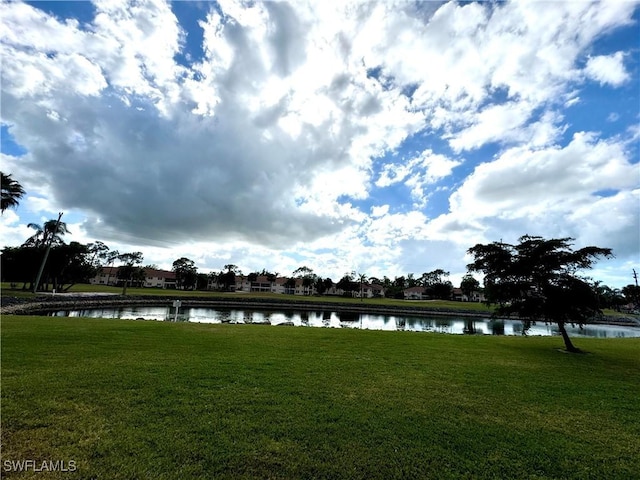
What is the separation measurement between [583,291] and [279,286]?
459ft

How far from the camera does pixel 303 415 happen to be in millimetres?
6059

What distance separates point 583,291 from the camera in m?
14.8

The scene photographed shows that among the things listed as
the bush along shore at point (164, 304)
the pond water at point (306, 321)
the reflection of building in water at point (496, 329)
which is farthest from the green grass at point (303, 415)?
the bush along shore at point (164, 304)

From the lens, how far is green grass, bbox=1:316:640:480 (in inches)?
180

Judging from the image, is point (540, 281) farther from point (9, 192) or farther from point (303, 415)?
point (9, 192)

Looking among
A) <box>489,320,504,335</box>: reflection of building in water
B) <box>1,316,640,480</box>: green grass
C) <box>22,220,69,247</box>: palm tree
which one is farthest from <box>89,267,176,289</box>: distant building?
<box>1,316,640,480</box>: green grass

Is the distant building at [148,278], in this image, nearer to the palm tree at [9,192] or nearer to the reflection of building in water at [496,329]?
the palm tree at [9,192]

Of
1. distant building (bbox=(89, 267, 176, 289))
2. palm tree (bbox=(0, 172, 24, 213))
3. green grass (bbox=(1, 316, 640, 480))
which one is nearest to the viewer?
green grass (bbox=(1, 316, 640, 480))

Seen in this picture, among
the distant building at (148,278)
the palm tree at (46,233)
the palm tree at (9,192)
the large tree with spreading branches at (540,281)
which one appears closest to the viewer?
the large tree with spreading branches at (540,281)

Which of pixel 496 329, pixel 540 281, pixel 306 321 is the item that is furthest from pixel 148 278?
pixel 540 281

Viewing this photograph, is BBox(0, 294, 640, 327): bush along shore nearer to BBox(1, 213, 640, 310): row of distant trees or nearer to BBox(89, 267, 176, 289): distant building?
BBox(1, 213, 640, 310): row of distant trees

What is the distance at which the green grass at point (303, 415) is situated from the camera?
458 centimetres

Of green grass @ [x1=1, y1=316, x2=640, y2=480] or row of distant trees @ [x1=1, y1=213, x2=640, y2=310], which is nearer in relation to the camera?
green grass @ [x1=1, y1=316, x2=640, y2=480]

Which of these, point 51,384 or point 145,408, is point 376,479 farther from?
point 51,384
